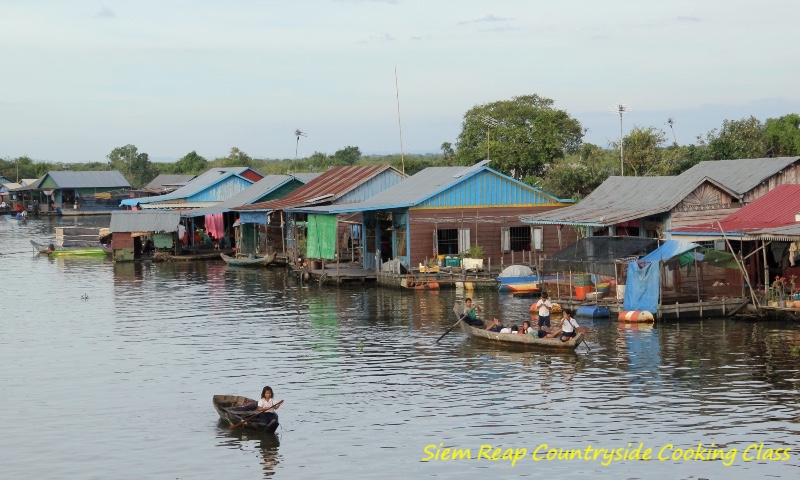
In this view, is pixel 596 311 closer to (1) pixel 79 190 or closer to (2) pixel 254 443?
(2) pixel 254 443

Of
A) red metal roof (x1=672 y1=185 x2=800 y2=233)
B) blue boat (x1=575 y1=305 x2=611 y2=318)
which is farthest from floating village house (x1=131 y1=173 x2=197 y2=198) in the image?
red metal roof (x1=672 y1=185 x2=800 y2=233)

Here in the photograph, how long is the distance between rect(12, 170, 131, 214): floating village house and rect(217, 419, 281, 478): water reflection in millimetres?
97319

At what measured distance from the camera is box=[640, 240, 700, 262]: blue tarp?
105 ft

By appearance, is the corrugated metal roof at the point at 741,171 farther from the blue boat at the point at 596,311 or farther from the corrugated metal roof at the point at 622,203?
the blue boat at the point at 596,311

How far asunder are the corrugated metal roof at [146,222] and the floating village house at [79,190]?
2206 inches

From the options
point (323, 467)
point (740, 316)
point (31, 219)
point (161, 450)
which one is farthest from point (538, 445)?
point (31, 219)

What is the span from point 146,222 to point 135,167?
92140 mm

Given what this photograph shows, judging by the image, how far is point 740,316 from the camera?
32.6 metres

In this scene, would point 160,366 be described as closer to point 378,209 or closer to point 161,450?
point 161,450

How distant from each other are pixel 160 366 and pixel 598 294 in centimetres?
1544

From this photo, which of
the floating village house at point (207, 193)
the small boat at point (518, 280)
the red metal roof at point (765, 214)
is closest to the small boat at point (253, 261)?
the floating village house at point (207, 193)

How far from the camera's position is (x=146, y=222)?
196ft

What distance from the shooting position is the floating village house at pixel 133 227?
5938cm

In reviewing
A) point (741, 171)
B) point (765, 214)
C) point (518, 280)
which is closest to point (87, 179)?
point (518, 280)
